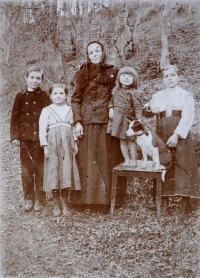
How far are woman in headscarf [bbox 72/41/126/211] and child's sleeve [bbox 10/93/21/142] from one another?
512mm

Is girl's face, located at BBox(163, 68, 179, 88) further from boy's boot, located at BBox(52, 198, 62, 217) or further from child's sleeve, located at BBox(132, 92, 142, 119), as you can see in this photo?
boy's boot, located at BBox(52, 198, 62, 217)

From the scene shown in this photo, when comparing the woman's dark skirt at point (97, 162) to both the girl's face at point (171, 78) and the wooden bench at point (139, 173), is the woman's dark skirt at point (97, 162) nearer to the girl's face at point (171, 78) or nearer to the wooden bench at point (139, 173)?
the wooden bench at point (139, 173)

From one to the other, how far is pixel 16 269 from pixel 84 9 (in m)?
2.47

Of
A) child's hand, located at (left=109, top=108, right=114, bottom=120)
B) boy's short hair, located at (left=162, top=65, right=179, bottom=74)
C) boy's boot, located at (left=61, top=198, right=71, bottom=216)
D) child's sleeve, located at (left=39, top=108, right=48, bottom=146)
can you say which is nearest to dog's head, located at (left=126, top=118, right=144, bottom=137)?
child's hand, located at (left=109, top=108, right=114, bottom=120)

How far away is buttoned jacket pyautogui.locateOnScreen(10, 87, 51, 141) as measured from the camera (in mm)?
3543

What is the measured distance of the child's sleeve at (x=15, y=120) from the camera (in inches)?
141

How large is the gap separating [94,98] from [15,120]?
0.76m

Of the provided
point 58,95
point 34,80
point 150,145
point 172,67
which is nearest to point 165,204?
point 150,145

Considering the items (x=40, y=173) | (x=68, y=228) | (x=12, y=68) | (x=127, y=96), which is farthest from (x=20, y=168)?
(x=127, y=96)

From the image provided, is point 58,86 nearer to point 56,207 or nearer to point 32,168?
point 32,168

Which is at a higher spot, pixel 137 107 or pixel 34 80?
pixel 34 80

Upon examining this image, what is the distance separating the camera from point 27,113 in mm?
3559

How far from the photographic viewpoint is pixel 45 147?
11.6 ft

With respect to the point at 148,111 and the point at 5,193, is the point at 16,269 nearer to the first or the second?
the point at 5,193
